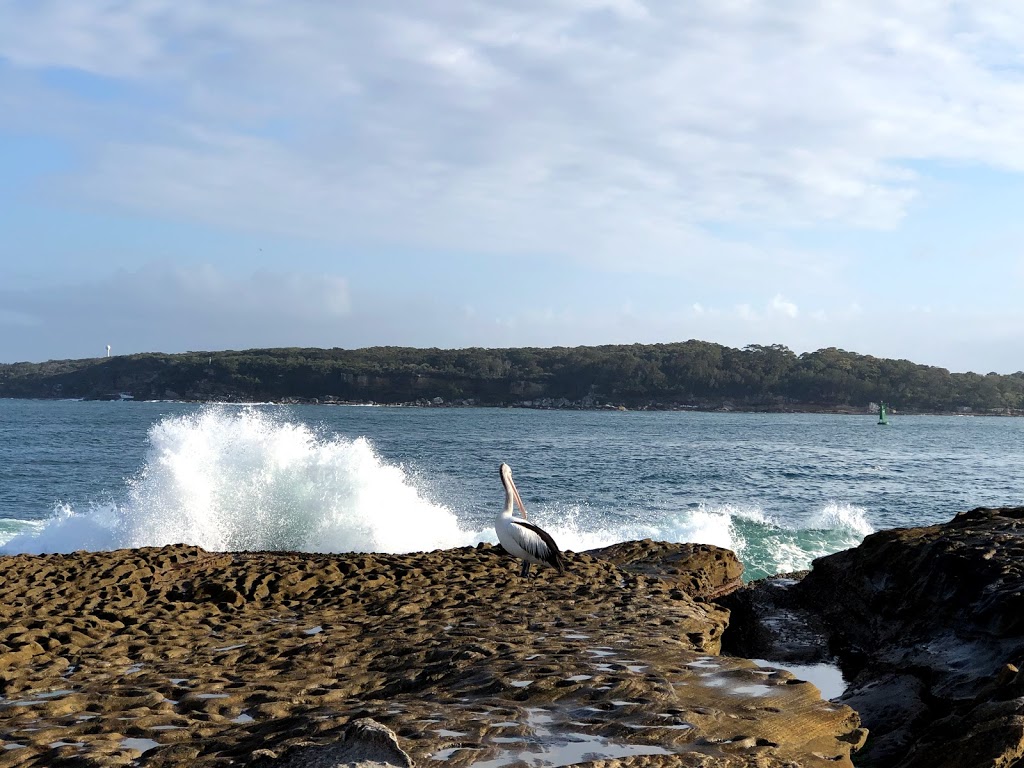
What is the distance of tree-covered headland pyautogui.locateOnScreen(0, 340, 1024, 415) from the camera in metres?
120

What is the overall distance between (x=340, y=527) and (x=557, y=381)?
4039 inches

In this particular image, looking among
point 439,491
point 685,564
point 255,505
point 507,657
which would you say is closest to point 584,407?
point 439,491

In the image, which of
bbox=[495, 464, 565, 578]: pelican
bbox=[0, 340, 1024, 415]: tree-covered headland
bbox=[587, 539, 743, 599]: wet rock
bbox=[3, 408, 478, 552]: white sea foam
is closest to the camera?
bbox=[495, 464, 565, 578]: pelican

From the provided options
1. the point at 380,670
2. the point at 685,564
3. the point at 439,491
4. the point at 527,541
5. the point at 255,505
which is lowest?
the point at 439,491

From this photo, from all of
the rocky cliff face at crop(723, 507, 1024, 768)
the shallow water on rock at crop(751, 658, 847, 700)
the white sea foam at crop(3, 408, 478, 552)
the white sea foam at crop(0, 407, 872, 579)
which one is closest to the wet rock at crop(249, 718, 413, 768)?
the rocky cliff face at crop(723, 507, 1024, 768)

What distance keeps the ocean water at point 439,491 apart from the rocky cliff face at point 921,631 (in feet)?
24.6

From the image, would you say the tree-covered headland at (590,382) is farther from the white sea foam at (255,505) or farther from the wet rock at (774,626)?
the wet rock at (774,626)

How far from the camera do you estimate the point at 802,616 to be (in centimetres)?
1188

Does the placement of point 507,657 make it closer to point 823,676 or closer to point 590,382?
point 823,676

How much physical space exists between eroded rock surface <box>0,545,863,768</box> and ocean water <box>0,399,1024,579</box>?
889 cm

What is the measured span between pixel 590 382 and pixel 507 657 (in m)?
116

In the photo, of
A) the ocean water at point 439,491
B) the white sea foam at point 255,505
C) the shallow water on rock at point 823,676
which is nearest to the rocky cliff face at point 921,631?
the shallow water on rock at point 823,676

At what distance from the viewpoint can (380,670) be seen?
7199 mm

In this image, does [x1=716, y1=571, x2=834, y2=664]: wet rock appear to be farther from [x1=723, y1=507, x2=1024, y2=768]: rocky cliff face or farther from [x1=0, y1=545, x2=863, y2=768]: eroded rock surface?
[x1=0, y1=545, x2=863, y2=768]: eroded rock surface
